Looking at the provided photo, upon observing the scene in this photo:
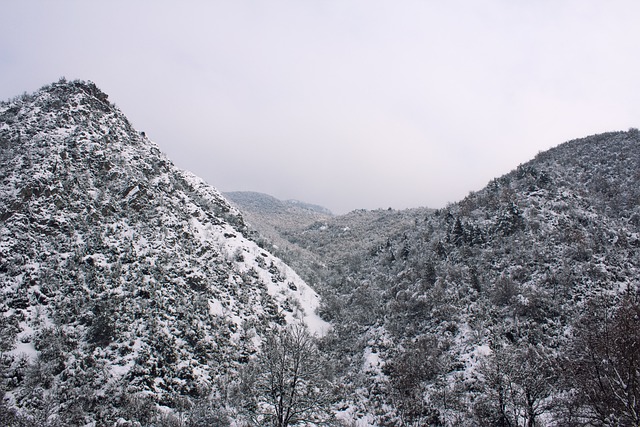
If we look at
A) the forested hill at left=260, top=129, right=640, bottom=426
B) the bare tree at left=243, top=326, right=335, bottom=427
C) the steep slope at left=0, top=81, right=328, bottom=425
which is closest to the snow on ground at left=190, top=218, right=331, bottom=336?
the steep slope at left=0, top=81, right=328, bottom=425

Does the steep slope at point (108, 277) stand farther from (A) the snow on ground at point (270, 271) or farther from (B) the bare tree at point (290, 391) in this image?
(B) the bare tree at point (290, 391)

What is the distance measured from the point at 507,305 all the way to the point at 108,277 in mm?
30444

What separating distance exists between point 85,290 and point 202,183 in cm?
2522

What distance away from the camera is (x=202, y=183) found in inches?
1788

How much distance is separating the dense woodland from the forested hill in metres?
0.15

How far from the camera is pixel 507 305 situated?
80.6 feet

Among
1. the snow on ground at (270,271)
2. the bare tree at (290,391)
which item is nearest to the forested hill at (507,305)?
the snow on ground at (270,271)

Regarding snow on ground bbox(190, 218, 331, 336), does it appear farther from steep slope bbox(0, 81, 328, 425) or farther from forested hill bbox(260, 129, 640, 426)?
forested hill bbox(260, 129, 640, 426)

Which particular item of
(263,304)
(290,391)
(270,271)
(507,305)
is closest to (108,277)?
(263,304)

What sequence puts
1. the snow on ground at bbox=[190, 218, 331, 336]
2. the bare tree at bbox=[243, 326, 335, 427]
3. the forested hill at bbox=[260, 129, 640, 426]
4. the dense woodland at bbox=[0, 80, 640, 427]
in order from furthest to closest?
the snow on ground at bbox=[190, 218, 331, 336]
the dense woodland at bbox=[0, 80, 640, 427]
the bare tree at bbox=[243, 326, 335, 427]
the forested hill at bbox=[260, 129, 640, 426]

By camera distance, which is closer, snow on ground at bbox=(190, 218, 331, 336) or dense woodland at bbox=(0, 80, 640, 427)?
dense woodland at bbox=(0, 80, 640, 427)

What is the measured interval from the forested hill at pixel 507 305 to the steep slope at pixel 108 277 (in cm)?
878

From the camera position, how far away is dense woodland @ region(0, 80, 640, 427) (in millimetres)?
17516

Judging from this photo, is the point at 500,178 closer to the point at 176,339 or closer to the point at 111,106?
the point at 176,339
